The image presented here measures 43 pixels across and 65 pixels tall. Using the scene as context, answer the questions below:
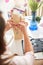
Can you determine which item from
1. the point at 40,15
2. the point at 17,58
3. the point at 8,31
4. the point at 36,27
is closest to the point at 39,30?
the point at 36,27

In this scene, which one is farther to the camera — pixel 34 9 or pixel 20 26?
pixel 34 9

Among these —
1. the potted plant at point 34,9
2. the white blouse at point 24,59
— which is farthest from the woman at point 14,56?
the potted plant at point 34,9

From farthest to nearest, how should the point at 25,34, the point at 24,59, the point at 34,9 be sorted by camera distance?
the point at 34,9, the point at 25,34, the point at 24,59

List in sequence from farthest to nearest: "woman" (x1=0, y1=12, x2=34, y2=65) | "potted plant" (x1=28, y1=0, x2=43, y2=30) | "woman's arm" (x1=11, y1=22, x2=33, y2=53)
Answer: "potted plant" (x1=28, y1=0, x2=43, y2=30) < "woman's arm" (x1=11, y1=22, x2=33, y2=53) < "woman" (x1=0, y1=12, x2=34, y2=65)

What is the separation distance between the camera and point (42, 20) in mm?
1544

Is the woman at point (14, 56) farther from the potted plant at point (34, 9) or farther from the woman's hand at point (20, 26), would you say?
the potted plant at point (34, 9)

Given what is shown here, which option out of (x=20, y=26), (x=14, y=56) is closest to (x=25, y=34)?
(x=20, y=26)

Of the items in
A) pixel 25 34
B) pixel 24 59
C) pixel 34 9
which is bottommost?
pixel 24 59

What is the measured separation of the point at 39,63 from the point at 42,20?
1.44 ft

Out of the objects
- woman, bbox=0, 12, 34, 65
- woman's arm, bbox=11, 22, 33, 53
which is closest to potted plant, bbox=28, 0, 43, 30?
woman's arm, bbox=11, 22, 33, 53

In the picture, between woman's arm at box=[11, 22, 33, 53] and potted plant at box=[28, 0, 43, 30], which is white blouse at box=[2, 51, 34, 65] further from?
potted plant at box=[28, 0, 43, 30]

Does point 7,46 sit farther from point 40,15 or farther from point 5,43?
point 40,15

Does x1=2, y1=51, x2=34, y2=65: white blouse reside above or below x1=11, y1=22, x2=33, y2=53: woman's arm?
below

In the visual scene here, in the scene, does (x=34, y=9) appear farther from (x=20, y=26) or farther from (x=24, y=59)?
(x=24, y=59)
